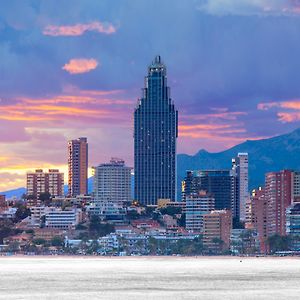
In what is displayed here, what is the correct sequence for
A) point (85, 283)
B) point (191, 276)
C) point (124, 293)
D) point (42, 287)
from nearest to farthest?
1. point (124, 293)
2. point (42, 287)
3. point (85, 283)
4. point (191, 276)

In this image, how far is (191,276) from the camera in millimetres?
193625

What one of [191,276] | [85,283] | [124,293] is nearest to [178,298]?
[124,293]

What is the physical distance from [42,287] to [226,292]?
20.8 meters

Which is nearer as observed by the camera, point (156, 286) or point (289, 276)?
point (156, 286)

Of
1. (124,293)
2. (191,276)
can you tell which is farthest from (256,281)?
(124,293)

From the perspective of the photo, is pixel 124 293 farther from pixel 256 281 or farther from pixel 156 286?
pixel 256 281

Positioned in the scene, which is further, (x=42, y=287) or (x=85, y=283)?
(x=85, y=283)

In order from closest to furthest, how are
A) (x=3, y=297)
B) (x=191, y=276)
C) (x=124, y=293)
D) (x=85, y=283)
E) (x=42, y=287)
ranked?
(x=3, y=297)
(x=124, y=293)
(x=42, y=287)
(x=85, y=283)
(x=191, y=276)

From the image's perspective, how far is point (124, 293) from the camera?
144000mm

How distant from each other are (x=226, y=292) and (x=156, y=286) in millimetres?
14505

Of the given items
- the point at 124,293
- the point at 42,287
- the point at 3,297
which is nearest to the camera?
the point at 3,297

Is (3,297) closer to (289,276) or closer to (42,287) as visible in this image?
(42,287)

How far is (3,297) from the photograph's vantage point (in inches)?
5295

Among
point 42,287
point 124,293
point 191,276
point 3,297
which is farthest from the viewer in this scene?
point 191,276
